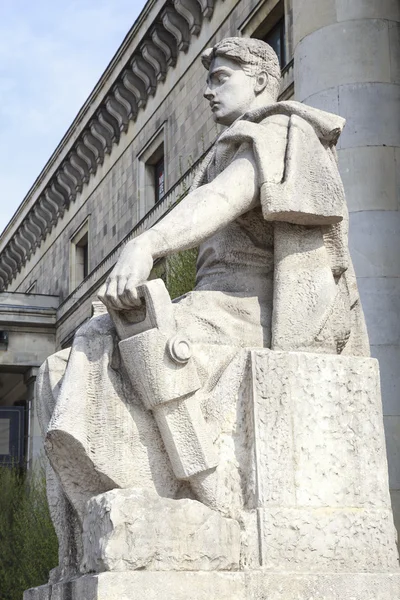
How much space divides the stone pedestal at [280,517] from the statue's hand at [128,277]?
0.41 metres

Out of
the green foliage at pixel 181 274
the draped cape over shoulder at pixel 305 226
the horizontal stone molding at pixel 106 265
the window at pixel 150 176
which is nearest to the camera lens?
the draped cape over shoulder at pixel 305 226

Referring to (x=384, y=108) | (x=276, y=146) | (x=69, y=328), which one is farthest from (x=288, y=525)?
(x=69, y=328)

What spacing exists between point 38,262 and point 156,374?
110ft

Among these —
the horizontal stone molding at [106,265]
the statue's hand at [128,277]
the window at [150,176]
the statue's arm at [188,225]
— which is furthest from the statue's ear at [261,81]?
the window at [150,176]

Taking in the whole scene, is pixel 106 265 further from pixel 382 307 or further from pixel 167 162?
pixel 382 307

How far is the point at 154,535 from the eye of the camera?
3.32 metres

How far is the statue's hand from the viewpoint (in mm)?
3529

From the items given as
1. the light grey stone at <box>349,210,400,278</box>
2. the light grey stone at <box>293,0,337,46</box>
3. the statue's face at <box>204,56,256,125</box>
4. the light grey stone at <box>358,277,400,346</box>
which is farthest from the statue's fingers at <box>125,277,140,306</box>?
the light grey stone at <box>293,0,337,46</box>

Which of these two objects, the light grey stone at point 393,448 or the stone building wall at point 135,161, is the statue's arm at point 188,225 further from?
the stone building wall at point 135,161

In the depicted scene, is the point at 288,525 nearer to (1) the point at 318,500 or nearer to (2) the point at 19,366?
(1) the point at 318,500

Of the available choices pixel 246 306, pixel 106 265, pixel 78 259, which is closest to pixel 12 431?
pixel 106 265

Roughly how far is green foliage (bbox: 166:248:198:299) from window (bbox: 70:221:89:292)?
739 inches

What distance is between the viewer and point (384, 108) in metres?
12.1

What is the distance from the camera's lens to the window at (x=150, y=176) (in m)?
25.3
